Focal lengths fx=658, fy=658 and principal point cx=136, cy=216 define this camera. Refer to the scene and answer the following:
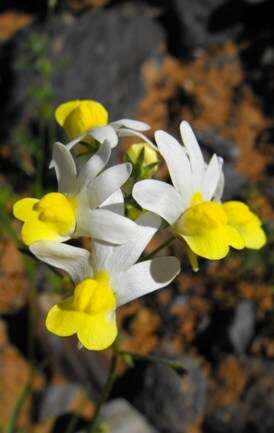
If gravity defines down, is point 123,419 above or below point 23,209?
below

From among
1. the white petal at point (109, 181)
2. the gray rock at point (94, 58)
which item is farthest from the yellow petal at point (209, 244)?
the gray rock at point (94, 58)

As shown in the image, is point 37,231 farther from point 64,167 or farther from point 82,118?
point 82,118

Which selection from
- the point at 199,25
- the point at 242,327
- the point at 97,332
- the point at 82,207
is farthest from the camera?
the point at 199,25

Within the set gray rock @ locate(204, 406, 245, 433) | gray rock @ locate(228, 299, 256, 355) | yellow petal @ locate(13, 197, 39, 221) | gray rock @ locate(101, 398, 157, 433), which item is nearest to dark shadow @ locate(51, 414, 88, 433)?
gray rock @ locate(101, 398, 157, 433)

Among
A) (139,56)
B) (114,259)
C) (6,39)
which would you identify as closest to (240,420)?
(114,259)

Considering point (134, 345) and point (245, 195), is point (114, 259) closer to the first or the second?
point (134, 345)

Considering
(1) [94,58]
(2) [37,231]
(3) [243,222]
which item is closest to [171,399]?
(3) [243,222]

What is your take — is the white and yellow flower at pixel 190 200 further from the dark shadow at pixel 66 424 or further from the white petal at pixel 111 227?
the dark shadow at pixel 66 424
